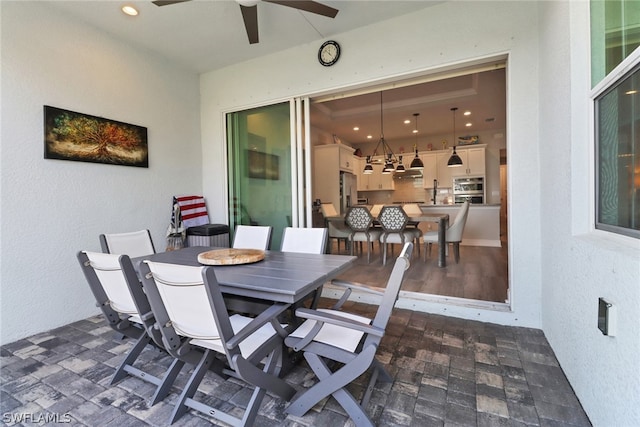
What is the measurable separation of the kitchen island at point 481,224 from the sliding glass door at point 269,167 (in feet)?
13.8

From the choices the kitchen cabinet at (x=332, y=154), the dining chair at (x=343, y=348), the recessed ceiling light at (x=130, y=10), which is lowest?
the dining chair at (x=343, y=348)

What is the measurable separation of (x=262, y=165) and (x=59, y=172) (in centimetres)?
203

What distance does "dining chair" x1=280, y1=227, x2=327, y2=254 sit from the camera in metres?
2.36

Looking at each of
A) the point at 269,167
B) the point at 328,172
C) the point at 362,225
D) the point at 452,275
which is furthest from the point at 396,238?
the point at 328,172

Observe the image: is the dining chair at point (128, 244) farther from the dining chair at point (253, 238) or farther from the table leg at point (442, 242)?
the table leg at point (442, 242)

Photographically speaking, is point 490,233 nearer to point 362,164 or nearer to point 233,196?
point 362,164

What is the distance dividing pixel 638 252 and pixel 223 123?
4086 mm

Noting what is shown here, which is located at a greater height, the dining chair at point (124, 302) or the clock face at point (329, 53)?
the clock face at point (329, 53)

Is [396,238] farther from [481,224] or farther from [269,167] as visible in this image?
[481,224]

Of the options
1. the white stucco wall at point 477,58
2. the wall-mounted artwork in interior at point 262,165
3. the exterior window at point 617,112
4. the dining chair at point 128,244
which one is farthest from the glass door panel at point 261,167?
the exterior window at point 617,112

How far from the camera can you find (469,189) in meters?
7.58

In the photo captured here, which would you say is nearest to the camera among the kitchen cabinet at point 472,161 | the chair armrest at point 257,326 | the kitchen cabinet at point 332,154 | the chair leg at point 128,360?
the chair armrest at point 257,326

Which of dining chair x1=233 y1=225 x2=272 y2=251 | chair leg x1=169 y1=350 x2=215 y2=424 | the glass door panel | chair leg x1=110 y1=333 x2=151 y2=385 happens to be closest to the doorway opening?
the glass door panel

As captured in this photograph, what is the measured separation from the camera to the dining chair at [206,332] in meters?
1.19
